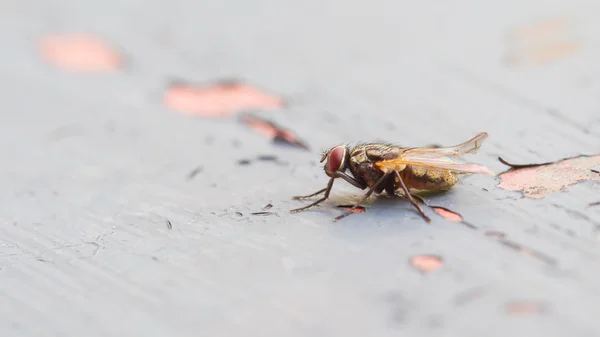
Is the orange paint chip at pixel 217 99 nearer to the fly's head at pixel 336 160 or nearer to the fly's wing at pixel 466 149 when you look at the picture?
the fly's head at pixel 336 160

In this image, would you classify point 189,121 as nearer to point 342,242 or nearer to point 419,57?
point 419,57

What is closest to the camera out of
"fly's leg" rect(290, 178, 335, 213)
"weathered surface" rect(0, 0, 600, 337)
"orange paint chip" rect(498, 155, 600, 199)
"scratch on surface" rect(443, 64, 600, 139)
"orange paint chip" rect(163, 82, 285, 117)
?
"weathered surface" rect(0, 0, 600, 337)

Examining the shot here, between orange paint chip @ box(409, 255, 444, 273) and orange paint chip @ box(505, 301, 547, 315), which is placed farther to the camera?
orange paint chip @ box(409, 255, 444, 273)

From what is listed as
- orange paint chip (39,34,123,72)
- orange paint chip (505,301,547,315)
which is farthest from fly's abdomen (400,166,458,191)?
orange paint chip (39,34,123,72)

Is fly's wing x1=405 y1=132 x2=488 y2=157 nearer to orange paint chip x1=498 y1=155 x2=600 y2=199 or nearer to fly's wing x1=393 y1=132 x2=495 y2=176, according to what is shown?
fly's wing x1=393 y1=132 x2=495 y2=176

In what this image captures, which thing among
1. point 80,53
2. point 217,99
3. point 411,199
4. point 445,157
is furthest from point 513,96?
point 80,53

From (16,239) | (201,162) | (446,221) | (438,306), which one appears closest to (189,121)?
(201,162)

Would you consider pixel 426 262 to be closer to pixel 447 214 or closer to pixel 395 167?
pixel 447 214
